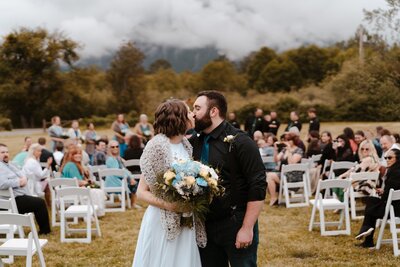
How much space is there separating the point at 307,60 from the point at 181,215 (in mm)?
75365

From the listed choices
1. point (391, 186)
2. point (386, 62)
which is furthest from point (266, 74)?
point (391, 186)

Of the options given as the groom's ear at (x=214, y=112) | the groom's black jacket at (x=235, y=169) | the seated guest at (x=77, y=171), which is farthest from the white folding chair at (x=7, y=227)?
the groom's ear at (x=214, y=112)

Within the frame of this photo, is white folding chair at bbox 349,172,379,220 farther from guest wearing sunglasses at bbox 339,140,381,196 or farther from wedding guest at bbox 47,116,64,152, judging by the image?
wedding guest at bbox 47,116,64,152

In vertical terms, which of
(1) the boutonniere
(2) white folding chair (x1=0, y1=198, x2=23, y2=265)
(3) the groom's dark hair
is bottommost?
(2) white folding chair (x1=0, y1=198, x2=23, y2=265)

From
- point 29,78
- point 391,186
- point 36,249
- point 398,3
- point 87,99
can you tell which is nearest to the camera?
point 36,249

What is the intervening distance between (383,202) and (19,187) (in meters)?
5.69

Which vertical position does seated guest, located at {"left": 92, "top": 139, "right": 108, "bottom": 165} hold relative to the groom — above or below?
below

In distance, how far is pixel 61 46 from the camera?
50.4 metres

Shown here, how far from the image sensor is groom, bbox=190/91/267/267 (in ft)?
12.6

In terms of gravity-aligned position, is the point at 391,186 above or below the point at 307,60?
A: below

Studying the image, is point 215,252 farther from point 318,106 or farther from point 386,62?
point 318,106

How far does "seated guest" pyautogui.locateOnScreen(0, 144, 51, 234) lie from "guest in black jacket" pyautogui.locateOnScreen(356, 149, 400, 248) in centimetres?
516

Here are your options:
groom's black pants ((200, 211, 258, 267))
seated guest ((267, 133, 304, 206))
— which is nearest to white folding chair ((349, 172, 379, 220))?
seated guest ((267, 133, 304, 206))

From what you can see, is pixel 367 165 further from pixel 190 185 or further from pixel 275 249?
pixel 190 185
